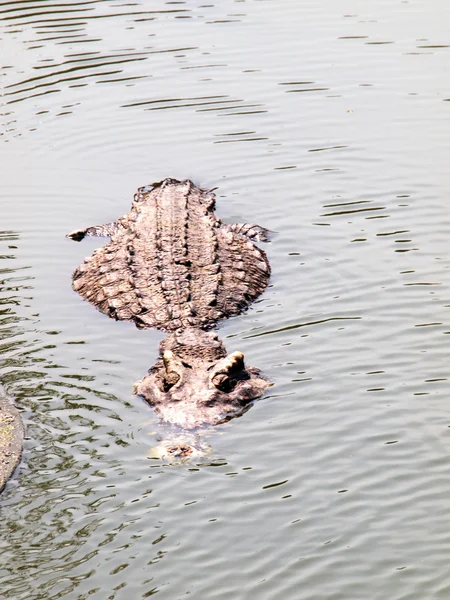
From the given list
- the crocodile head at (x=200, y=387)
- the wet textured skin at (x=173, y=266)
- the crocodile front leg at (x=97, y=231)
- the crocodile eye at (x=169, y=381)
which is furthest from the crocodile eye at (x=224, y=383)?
the crocodile front leg at (x=97, y=231)

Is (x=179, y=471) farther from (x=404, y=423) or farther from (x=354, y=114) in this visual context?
(x=354, y=114)

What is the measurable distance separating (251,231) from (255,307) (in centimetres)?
184

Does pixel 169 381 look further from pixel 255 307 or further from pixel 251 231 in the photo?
pixel 251 231

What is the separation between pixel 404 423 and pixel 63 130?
30.4 ft

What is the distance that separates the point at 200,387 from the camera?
376 inches

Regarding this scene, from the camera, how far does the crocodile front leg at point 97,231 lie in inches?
520

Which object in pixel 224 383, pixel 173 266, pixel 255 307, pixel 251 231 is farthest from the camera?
Result: pixel 251 231

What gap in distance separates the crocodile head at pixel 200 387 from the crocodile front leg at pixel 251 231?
2985 millimetres

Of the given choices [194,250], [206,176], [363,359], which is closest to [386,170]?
[206,176]

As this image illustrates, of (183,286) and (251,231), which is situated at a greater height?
(251,231)

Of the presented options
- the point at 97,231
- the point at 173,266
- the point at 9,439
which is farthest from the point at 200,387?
the point at 97,231

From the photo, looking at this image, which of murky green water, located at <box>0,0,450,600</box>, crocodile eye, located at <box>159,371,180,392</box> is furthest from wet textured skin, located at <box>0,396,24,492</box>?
crocodile eye, located at <box>159,371,180,392</box>

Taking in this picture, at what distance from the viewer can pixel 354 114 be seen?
52.5 feet

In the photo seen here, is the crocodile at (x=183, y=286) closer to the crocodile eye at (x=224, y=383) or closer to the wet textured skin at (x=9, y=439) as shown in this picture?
the crocodile eye at (x=224, y=383)
